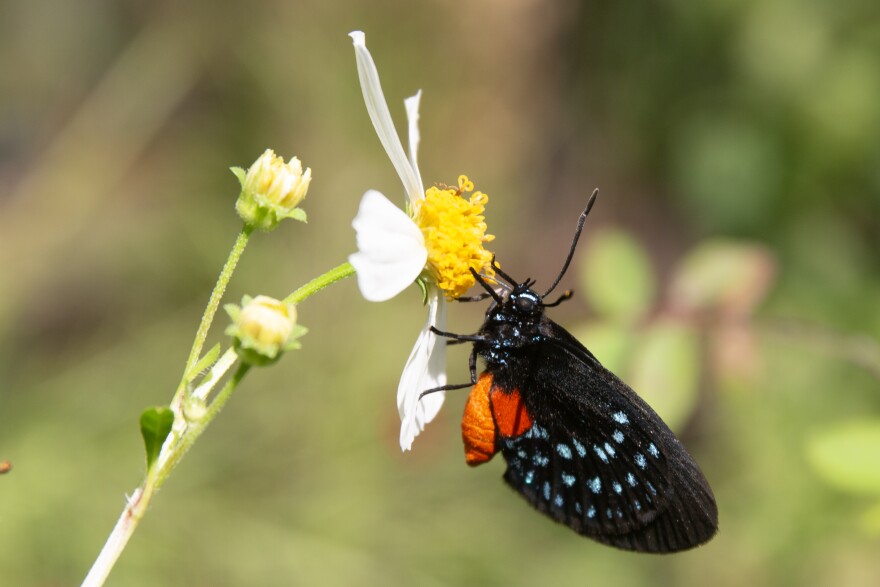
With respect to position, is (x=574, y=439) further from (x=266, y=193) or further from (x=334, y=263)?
(x=334, y=263)

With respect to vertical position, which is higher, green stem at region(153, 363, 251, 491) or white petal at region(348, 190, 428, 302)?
white petal at region(348, 190, 428, 302)

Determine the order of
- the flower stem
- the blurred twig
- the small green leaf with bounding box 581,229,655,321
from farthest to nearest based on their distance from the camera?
the blurred twig, the small green leaf with bounding box 581,229,655,321, the flower stem

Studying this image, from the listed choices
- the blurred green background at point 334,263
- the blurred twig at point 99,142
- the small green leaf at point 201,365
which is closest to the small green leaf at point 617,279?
the blurred green background at point 334,263

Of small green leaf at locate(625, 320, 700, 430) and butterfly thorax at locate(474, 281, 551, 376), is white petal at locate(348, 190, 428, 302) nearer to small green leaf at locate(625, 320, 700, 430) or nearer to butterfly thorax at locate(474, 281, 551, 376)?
butterfly thorax at locate(474, 281, 551, 376)

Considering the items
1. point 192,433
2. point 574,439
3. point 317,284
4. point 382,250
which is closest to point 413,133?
point 382,250

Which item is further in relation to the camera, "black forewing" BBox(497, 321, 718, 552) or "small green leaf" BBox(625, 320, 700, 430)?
"small green leaf" BBox(625, 320, 700, 430)

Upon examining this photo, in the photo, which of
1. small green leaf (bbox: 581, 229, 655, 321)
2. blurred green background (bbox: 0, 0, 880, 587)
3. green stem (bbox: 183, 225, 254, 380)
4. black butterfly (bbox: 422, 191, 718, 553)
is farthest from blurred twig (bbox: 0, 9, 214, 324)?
green stem (bbox: 183, 225, 254, 380)

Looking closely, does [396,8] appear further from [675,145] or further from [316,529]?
[316,529]
